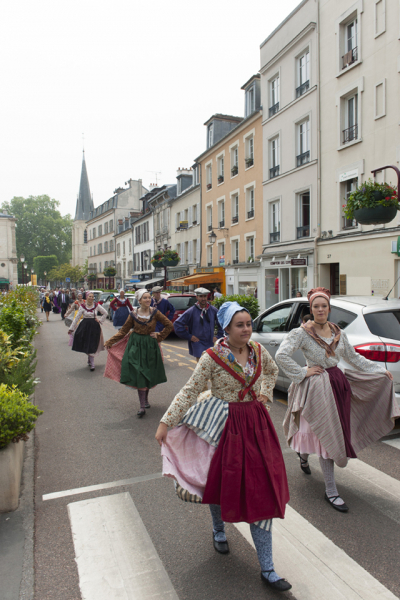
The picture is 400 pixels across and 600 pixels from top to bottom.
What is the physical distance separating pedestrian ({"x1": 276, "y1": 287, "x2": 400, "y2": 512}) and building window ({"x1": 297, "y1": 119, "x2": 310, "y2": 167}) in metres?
17.0

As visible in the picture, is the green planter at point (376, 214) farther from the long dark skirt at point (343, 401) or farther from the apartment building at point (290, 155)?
the apartment building at point (290, 155)

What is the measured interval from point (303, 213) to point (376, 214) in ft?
39.4

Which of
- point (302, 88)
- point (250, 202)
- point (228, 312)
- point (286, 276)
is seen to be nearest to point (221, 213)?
Result: point (250, 202)

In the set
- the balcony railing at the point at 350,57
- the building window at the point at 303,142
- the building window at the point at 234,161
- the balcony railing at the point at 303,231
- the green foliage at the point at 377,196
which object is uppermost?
the balcony railing at the point at 350,57

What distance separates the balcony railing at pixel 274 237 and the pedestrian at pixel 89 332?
43.8ft

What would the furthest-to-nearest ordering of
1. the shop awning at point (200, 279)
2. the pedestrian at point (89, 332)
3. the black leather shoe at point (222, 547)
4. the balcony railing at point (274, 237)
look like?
the shop awning at point (200, 279) → the balcony railing at point (274, 237) → the pedestrian at point (89, 332) → the black leather shoe at point (222, 547)

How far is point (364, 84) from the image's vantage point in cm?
1544

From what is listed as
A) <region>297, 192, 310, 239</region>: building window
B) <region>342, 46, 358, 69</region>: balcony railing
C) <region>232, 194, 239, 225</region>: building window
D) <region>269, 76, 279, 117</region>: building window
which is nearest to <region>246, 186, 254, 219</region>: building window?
<region>232, 194, 239, 225</region>: building window

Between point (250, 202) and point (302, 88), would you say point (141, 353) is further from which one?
point (250, 202)

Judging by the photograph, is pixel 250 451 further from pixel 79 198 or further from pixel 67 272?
pixel 79 198

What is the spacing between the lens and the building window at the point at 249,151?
81.5 feet

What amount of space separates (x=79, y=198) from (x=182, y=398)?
9671 cm

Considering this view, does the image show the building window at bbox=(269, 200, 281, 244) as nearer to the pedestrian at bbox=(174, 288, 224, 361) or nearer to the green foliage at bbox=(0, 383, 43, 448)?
the pedestrian at bbox=(174, 288, 224, 361)

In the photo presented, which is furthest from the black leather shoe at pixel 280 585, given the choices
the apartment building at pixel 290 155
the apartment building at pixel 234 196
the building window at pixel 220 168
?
the building window at pixel 220 168
